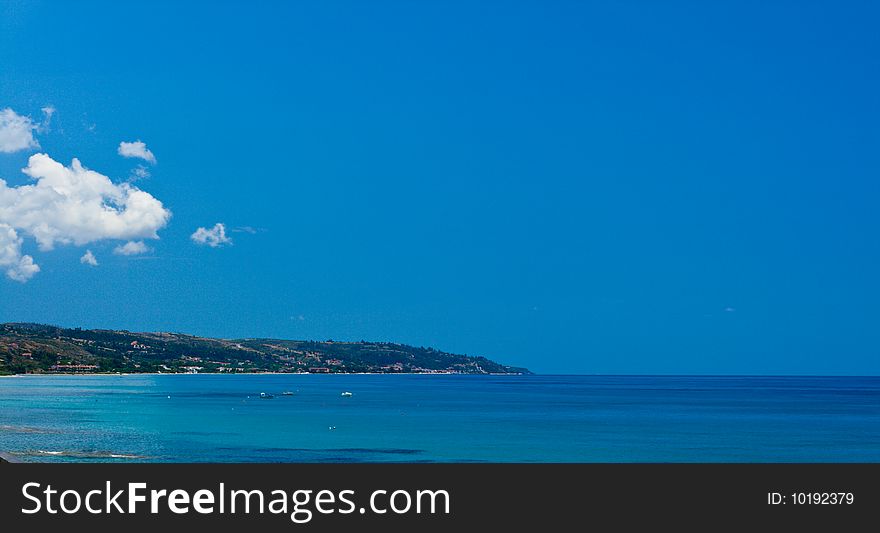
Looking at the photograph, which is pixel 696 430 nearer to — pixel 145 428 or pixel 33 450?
pixel 145 428

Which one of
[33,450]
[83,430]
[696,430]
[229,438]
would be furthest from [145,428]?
[696,430]
